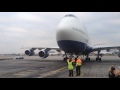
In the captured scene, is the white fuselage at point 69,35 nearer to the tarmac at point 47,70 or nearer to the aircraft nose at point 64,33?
the aircraft nose at point 64,33

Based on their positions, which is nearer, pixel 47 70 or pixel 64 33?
pixel 47 70

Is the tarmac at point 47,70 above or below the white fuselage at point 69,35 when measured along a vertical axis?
below

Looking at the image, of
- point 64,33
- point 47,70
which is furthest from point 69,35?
point 47,70

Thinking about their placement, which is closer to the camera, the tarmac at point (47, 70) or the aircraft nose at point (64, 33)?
the tarmac at point (47, 70)

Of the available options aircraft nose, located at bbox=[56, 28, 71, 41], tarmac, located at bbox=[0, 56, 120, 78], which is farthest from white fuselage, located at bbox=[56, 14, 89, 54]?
tarmac, located at bbox=[0, 56, 120, 78]

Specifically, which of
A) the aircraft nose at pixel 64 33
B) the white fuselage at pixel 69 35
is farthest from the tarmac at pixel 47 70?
the aircraft nose at pixel 64 33

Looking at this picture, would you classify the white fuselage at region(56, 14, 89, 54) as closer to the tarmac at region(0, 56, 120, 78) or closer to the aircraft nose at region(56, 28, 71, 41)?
the aircraft nose at region(56, 28, 71, 41)

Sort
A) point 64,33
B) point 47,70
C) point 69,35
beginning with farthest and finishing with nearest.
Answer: point 69,35
point 64,33
point 47,70

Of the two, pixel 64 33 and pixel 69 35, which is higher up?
pixel 64 33

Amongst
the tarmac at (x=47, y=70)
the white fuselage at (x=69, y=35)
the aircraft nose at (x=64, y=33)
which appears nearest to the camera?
the tarmac at (x=47, y=70)

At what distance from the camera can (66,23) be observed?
91.8 feet

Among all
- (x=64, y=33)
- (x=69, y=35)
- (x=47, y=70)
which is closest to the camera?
(x=47, y=70)

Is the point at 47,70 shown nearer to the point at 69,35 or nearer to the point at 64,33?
the point at 64,33
